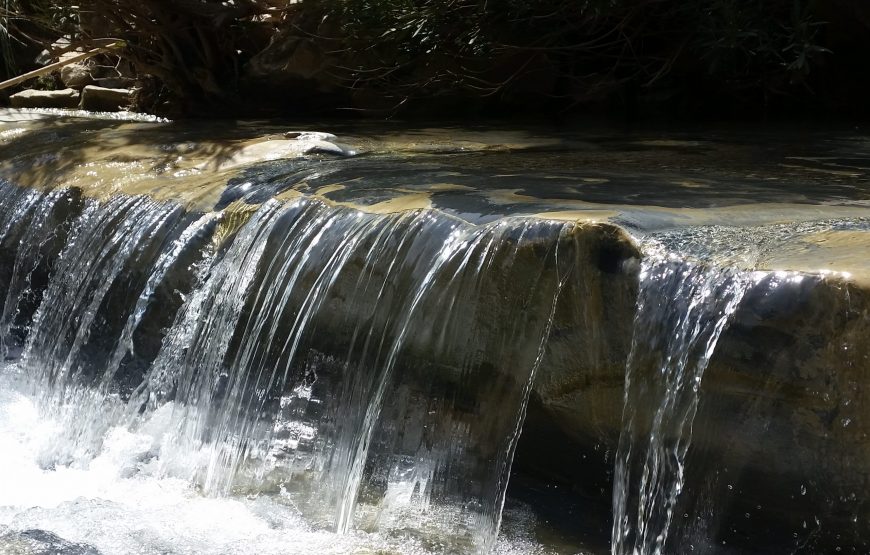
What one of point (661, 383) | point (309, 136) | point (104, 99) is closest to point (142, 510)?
point (661, 383)

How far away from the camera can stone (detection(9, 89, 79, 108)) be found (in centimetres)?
1120

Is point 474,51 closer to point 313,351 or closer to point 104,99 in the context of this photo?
point 104,99

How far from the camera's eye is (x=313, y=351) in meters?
4.75

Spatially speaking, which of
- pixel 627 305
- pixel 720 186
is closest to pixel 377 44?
pixel 720 186

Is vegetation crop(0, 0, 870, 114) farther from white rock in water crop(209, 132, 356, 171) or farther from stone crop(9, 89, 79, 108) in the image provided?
white rock in water crop(209, 132, 356, 171)

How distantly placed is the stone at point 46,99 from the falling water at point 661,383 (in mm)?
8750

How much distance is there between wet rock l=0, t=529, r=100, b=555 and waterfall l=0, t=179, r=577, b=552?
75 cm

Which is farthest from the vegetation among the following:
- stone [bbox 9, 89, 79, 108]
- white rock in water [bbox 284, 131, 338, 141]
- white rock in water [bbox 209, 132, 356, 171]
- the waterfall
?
the waterfall

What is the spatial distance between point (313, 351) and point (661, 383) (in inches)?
66.2

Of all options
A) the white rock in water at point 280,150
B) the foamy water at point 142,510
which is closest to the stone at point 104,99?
the white rock in water at point 280,150

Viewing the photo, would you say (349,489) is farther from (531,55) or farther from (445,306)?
(531,55)

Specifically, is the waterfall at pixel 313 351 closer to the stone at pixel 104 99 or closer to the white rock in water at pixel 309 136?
the white rock in water at pixel 309 136

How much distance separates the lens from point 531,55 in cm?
900

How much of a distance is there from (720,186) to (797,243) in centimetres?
140
